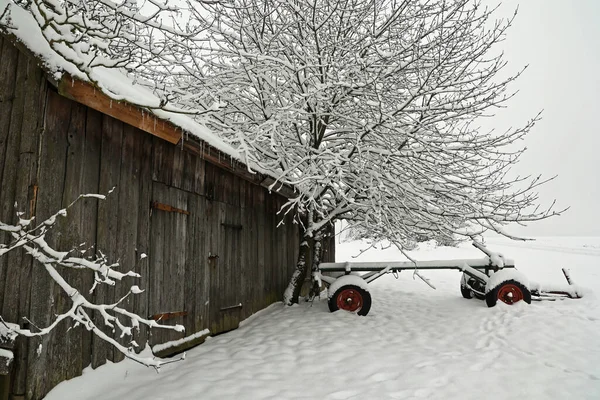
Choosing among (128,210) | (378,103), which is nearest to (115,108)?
(128,210)

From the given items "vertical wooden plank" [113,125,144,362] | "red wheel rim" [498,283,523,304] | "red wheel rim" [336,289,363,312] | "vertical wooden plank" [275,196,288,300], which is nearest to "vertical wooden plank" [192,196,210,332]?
"vertical wooden plank" [113,125,144,362]

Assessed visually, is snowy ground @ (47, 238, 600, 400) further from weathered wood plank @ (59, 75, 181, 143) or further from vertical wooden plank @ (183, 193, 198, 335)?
weathered wood plank @ (59, 75, 181, 143)

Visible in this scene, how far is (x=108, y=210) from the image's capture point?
3.85m

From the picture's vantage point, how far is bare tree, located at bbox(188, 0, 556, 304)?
6.33m

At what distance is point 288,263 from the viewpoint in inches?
345

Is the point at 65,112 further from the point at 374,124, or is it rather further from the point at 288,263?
the point at 288,263

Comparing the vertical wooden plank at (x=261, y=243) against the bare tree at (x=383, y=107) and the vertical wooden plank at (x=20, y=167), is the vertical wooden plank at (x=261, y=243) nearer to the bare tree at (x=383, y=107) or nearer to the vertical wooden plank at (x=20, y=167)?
the bare tree at (x=383, y=107)

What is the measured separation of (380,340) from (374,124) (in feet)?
10.6

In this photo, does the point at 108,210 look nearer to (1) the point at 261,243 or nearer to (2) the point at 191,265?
(2) the point at 191,265

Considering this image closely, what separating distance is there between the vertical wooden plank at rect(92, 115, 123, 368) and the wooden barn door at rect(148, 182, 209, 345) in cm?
60

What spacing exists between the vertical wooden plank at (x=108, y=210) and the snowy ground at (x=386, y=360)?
205mm

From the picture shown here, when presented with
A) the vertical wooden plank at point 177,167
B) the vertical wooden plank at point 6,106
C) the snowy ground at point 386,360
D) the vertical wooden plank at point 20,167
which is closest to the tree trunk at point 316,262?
the snowy ground at point 386,360

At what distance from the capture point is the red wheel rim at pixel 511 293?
7.22 meters

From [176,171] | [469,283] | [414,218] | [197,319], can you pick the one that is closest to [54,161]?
[176,171]
